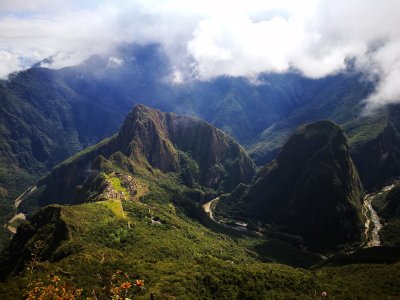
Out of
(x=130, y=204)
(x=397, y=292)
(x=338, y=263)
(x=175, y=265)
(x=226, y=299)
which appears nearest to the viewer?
(x=226, y=299)

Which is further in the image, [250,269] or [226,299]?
[250,269]

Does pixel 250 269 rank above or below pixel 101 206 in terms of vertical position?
below

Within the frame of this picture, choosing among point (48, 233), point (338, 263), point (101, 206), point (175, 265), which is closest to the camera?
point (175, 265)

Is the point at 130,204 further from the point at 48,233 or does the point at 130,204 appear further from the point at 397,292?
the point at 397,292

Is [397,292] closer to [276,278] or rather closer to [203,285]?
[276,278]

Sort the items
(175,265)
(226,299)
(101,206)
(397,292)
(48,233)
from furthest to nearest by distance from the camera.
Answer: (101,206) < (48,233) < (175,265) < (397,292) < (226,299)

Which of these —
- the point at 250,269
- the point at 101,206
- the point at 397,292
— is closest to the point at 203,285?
the point at 250,269

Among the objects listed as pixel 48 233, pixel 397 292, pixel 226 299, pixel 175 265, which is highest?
pixel 48 233

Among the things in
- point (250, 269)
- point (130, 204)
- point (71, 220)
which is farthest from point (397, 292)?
point (130, 204)

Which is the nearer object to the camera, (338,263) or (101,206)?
(338,263)
